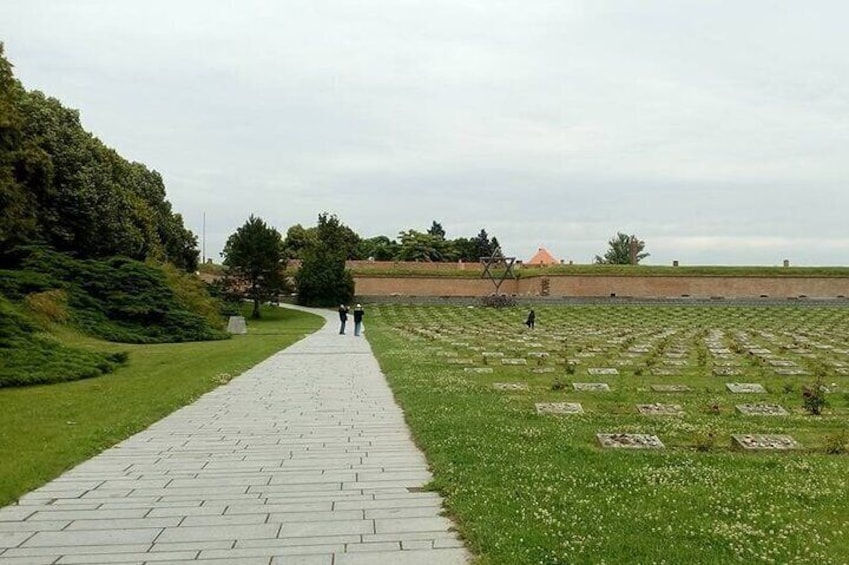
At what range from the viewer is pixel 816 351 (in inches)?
773

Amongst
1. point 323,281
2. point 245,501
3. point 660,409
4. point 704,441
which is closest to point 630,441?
point 704,441

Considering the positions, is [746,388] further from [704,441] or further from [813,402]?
[704,441]

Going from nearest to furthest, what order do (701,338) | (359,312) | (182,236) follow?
(701,338), (359,312), (182,236)

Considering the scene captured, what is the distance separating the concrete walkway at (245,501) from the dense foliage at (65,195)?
17.8 metres

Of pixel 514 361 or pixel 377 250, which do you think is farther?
pixel 377 250

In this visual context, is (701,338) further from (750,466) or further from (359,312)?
(750,466)

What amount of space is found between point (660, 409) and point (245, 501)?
19.8ft

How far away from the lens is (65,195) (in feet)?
103

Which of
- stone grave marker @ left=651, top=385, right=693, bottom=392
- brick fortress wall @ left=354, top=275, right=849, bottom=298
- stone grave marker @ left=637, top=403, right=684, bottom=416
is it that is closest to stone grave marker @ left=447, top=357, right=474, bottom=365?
stone grave marker @ left=651, top=385, right=693, bottom=392

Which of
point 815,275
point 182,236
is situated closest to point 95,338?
point 182,236

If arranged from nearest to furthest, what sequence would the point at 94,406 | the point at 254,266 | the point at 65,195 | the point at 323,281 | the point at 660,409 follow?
1. the point at 660,409
2. the point at 94,406
3. the point at 65,195
4. the point at 254,266
5. the point at 323,281

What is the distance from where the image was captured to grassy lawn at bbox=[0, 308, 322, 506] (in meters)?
6.66

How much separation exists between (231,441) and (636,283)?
49.5 m

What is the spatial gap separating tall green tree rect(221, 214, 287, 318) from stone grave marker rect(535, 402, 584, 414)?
3270 centimetres
